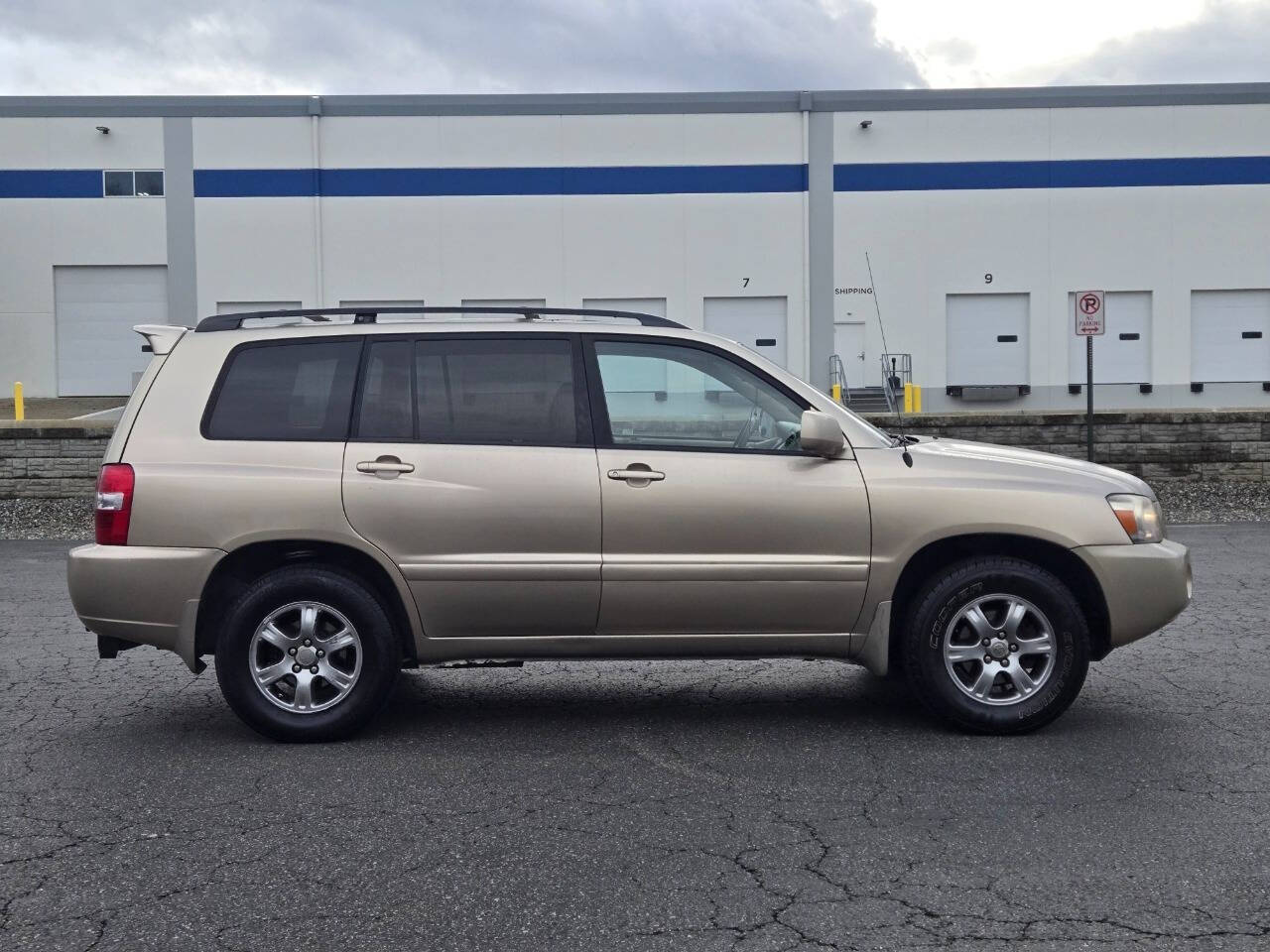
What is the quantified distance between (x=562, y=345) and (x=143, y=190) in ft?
91.8

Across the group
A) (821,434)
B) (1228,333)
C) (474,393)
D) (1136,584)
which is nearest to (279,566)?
(474,393)

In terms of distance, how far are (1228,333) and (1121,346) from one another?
8.12ft

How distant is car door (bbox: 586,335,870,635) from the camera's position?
5.59 meters

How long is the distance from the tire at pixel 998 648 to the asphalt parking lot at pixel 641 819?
5.8 inches

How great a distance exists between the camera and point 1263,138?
30.9m

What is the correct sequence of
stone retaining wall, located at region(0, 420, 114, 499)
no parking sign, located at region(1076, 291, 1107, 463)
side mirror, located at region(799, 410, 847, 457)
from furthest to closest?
no parking sign, located at region(1076, 291, 1107, 463)
stone retaining wall, located at region(0, 420, 114, 499)
side mirror, located at region(799, 410, 847, 457)

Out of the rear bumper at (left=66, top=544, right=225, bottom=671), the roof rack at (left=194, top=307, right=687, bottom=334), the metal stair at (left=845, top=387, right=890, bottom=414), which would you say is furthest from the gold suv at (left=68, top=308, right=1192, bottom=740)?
the metal stair at (left=845, top=387, right=890, bottom=414)

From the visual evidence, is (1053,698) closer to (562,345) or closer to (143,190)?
(562,345)

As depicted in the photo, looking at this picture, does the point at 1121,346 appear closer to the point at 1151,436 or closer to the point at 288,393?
the point at 1151,436

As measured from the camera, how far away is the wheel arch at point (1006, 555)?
226 inches

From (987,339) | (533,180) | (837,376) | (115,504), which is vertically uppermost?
(533,180)

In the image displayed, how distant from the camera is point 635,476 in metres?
5.61

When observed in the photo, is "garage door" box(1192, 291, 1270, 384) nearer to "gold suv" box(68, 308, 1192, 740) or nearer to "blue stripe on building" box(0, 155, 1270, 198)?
"blue stripe on building" box(0, 155, 1270, 198)

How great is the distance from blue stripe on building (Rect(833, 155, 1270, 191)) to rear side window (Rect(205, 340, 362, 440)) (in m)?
26.3
